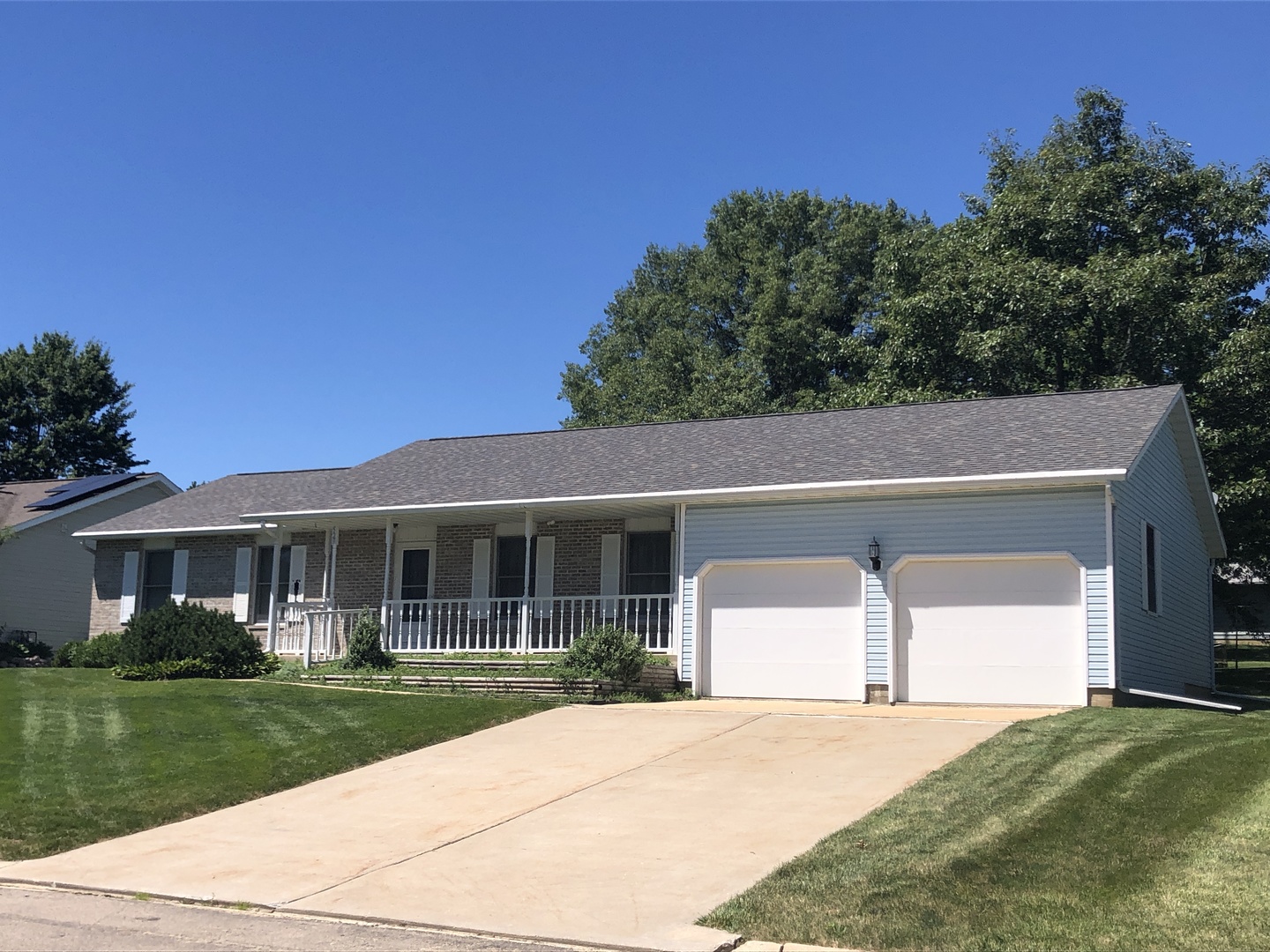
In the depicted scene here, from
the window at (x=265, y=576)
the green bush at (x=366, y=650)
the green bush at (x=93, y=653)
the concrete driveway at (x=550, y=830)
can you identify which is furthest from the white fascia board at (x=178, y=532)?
the concrete driveway at (x=550, y=830)

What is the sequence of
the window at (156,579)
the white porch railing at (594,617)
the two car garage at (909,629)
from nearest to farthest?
the two car garage at (909,629)
the white porch railing at (594,617)
the window at (156,579)

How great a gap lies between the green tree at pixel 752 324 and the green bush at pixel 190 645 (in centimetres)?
2037

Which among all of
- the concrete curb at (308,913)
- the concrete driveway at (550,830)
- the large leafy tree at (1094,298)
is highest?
the large leafy tree at (1094,298)

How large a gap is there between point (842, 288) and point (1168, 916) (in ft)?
129

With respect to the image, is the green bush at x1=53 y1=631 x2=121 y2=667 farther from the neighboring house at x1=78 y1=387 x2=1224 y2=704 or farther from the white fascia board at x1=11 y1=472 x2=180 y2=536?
the white fascia board at x1=11 y1=472 x2=180 y2=536

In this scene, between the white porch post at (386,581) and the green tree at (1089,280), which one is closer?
the white porch post at (386,581)

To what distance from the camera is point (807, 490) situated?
18.7 meters

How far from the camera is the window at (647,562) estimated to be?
73.2ft

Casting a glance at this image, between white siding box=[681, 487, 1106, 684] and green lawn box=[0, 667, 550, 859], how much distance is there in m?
4.10

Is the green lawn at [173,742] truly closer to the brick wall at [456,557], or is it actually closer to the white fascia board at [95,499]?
the brick wall at [456,557]

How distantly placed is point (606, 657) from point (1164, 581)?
9517mm

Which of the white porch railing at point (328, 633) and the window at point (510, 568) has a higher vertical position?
the window at point (510, 568)

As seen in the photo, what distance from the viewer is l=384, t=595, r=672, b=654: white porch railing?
2139cm

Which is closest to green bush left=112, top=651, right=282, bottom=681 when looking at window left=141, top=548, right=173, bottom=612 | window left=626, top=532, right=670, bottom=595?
window left=141, top=548, right=173, bottom=612
